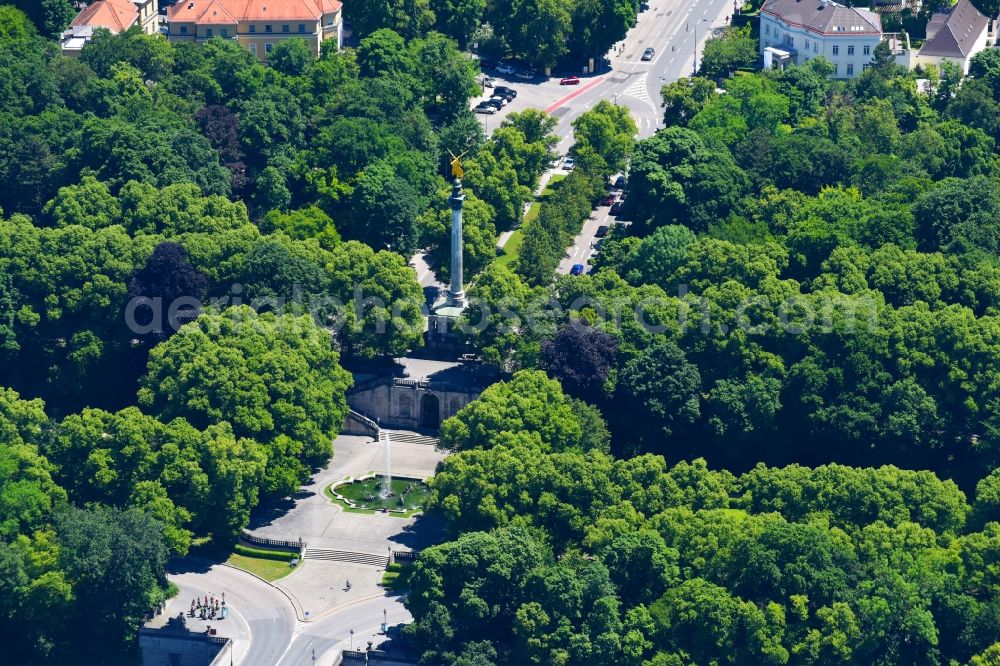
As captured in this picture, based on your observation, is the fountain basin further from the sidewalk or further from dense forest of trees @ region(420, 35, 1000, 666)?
the sidewalk

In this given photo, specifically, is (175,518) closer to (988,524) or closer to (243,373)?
(243,373)

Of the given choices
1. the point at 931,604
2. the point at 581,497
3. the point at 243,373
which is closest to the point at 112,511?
the point at 243,373

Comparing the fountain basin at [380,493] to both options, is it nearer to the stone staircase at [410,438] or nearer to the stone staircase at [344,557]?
the stone staircase at [410,438]

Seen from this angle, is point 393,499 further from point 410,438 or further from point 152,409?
point 152,409

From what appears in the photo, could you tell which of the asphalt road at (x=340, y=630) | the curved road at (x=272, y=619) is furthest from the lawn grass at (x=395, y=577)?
the asphalt road at (x=340, y=630)

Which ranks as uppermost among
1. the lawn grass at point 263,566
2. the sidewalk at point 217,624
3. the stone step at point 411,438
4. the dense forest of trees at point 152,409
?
the dense forest of trees at point 152,409

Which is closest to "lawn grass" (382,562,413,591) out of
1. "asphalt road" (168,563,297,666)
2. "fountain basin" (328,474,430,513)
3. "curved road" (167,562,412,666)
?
"curved road" (167,562,412,666)

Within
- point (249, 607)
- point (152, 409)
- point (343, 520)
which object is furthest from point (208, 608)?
point (152, 409)
